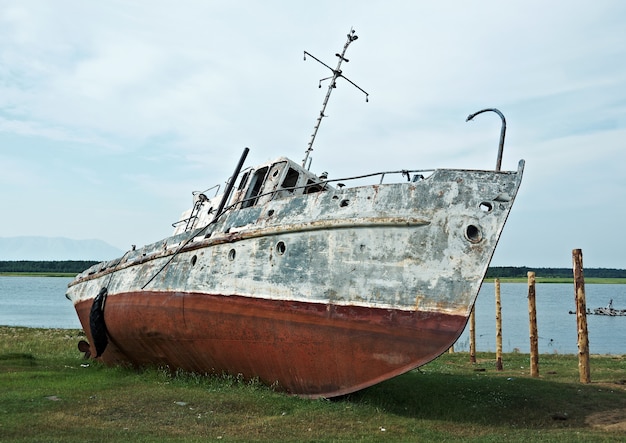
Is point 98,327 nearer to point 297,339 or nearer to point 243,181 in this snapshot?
point 243,181

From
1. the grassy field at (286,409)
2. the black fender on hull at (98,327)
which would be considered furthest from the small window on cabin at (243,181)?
the black fender on hull at (98,327)

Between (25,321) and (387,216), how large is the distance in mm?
46173

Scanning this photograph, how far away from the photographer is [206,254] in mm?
12414

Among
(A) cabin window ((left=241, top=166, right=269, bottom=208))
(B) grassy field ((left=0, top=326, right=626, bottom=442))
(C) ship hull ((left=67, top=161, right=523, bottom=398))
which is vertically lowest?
(B) grassy field ((left=0, top=326, right=626, bottom=442))

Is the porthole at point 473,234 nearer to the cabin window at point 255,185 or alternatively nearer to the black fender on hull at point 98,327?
the cabin window at point 255,185

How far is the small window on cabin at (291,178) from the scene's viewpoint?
12766mm

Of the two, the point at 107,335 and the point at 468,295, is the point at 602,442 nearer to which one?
the point at 468,295

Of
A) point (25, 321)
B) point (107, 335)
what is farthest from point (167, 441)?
point (25, 321)

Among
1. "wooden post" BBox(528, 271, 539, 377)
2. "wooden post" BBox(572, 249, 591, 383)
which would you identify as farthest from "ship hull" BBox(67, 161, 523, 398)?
"wooden post" BBox(528, 271, 539, 377)

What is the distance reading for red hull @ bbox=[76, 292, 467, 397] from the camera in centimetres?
941

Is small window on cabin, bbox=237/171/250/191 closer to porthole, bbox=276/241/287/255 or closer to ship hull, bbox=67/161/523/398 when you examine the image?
ship hull, bbox=67/161/523/398

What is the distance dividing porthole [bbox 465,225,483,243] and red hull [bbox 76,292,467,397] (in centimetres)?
126

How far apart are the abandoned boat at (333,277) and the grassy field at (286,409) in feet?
2.32

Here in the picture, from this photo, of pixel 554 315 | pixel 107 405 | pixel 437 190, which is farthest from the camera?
pixel 554 315
